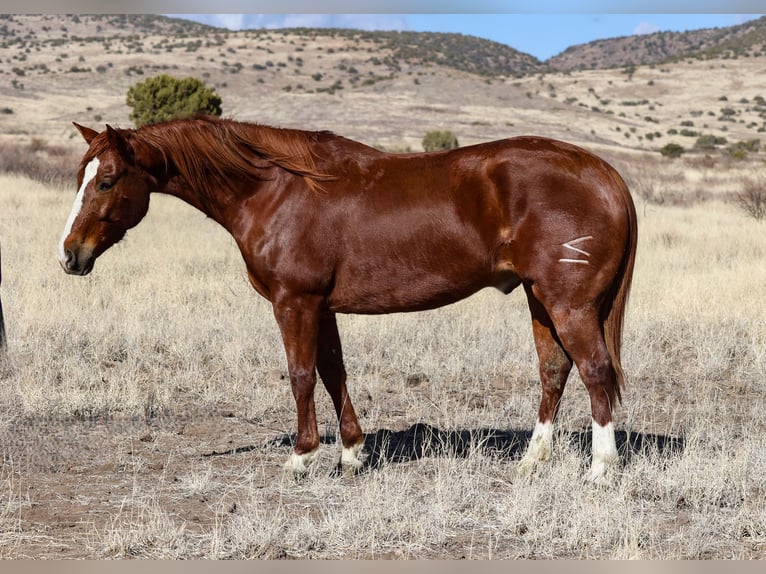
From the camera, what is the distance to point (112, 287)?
1062 centimetres

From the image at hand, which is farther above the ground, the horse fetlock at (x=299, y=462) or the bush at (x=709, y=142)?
the bush at (x=709, y=142)

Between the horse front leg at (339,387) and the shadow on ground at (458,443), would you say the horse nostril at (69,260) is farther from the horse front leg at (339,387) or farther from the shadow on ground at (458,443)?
the shadow on ground at (458,443)

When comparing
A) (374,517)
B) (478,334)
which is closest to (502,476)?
(374,517)

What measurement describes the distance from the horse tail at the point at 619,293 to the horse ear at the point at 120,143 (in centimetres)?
287

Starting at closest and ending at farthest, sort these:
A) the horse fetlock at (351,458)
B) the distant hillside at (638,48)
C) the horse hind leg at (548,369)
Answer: the horse fetlock at (351,458) < the horse hind leg at (548,369) < the distant hillside at (638,48)

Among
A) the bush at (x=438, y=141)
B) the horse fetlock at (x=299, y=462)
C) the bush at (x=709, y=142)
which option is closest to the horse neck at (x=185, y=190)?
the horse fetlock at (x=299, y=462)

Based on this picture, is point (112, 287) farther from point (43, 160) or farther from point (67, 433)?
point (43, 160)

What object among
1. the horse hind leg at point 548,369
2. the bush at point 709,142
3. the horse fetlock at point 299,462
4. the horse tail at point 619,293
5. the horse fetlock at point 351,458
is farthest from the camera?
the bush at point 709,142

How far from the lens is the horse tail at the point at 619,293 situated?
519 cm

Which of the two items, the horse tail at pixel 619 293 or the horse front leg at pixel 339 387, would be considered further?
the horse front leg at pixel 339 387

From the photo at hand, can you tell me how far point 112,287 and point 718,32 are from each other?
13836cm

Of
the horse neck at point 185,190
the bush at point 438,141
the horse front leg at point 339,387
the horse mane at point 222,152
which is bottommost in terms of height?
the horse front leg at point 339,387

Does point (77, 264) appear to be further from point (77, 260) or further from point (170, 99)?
point (170, 99)

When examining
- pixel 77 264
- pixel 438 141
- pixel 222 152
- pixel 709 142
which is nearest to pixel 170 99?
pixel 438 141
